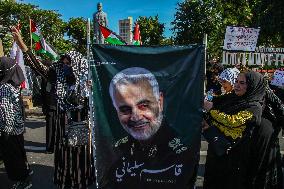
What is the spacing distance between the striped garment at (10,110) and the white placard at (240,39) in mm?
4917

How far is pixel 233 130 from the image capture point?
3.59 m

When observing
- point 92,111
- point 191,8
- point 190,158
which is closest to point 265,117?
point 190,158

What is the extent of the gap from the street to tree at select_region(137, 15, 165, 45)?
2886 centimetres

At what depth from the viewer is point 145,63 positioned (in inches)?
139

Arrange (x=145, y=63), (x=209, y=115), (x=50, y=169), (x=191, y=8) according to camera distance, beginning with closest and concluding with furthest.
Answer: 1. (x=145, y=63)
2. (x=209, y=115)
3. (x=50, y=169)
4. (x=191, y=8)

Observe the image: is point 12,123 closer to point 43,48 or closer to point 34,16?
point 43,48

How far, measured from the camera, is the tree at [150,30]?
37875mm

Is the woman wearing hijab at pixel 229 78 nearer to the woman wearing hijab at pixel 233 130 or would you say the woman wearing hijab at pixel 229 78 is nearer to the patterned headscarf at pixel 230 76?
the patterned headscarf at pixel 230 76

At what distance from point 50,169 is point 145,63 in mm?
3140

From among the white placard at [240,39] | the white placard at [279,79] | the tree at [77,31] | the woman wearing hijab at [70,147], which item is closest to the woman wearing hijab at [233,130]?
the woman wearing hijab at [70,147]

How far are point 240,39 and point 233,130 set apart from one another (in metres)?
5.09

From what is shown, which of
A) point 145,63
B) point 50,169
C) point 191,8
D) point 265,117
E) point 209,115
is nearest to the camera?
point 145,63

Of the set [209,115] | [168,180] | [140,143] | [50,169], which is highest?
[209,115]

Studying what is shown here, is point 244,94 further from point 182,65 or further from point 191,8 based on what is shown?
point 191,8
